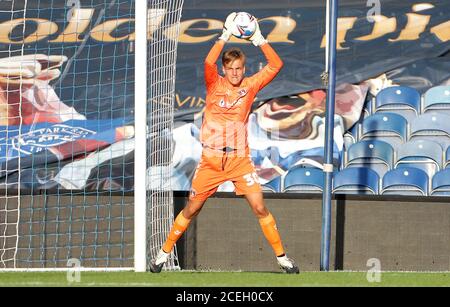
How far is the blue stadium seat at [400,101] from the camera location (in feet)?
43.9

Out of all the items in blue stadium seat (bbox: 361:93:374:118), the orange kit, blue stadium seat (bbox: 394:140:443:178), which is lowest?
the orange kit

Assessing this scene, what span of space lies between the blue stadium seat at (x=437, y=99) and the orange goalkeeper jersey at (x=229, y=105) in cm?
549

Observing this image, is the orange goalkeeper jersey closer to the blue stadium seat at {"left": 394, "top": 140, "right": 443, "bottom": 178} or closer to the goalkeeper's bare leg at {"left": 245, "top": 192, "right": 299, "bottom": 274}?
the goalkeeper's bare leg at {"left": 245, "top": 192, "right": 299, "bottom": 274}

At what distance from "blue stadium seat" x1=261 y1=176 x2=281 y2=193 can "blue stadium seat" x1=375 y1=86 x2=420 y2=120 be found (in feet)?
5.35

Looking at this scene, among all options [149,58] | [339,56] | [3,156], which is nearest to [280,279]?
[149,58]

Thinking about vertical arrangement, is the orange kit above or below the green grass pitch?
above

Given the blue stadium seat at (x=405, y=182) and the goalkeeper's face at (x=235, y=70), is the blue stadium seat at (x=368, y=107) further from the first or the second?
the goalkeeper's face at (x=235, y=70)

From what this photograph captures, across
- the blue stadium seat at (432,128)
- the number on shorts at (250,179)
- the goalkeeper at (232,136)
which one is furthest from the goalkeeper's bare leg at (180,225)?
the blue stadium seat at (432,128)

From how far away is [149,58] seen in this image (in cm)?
995

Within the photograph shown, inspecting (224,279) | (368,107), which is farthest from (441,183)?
(224,279)

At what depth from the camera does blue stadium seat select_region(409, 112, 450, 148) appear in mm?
13016

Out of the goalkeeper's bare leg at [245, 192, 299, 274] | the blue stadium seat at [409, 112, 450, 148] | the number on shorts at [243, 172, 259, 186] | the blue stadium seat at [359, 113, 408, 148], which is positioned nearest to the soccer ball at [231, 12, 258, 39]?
the number on shorts at [243, 172, 259, 186]

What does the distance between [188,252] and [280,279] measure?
356 cm

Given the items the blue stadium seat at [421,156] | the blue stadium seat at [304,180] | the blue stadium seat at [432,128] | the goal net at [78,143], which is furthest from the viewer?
the blue stadium seat at [432,128]
